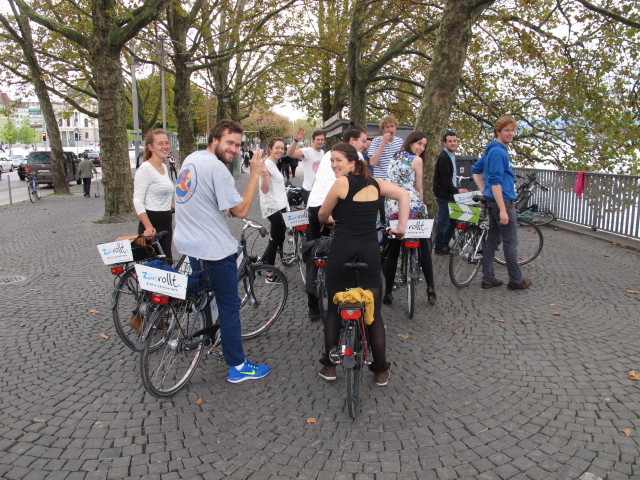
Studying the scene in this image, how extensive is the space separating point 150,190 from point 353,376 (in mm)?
2882

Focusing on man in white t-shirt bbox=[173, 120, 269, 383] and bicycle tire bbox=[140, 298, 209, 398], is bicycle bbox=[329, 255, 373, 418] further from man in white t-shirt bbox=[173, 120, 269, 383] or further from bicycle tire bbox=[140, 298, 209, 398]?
bicycle tire bbox=[140, 298, 209, 398]

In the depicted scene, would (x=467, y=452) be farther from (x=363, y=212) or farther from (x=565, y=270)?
(x=565, y=270)

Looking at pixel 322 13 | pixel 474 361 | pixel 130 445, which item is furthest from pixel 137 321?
pixel 322 13

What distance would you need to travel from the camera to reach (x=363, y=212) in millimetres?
3625

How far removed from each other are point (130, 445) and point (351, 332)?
1556 millimetres

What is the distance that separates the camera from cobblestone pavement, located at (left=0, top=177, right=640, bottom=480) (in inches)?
116

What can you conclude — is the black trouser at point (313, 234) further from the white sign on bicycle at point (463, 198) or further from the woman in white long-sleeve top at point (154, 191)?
the white sign on bicycle at point (463, 198)

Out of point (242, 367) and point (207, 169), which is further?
point (242, 367)

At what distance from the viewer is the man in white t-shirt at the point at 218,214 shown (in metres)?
A: 3.63

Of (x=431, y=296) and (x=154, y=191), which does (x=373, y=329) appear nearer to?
(x=431, y=296)

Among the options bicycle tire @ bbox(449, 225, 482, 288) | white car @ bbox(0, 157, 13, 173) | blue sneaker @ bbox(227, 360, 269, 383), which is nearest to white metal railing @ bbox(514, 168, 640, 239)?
bicycle tire @ bbox(449, 225, 482, 288)

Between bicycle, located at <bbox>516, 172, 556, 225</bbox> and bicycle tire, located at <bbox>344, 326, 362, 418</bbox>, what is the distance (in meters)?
9.75

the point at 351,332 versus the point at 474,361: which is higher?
the point at 351,332

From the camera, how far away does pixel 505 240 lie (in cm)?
639
